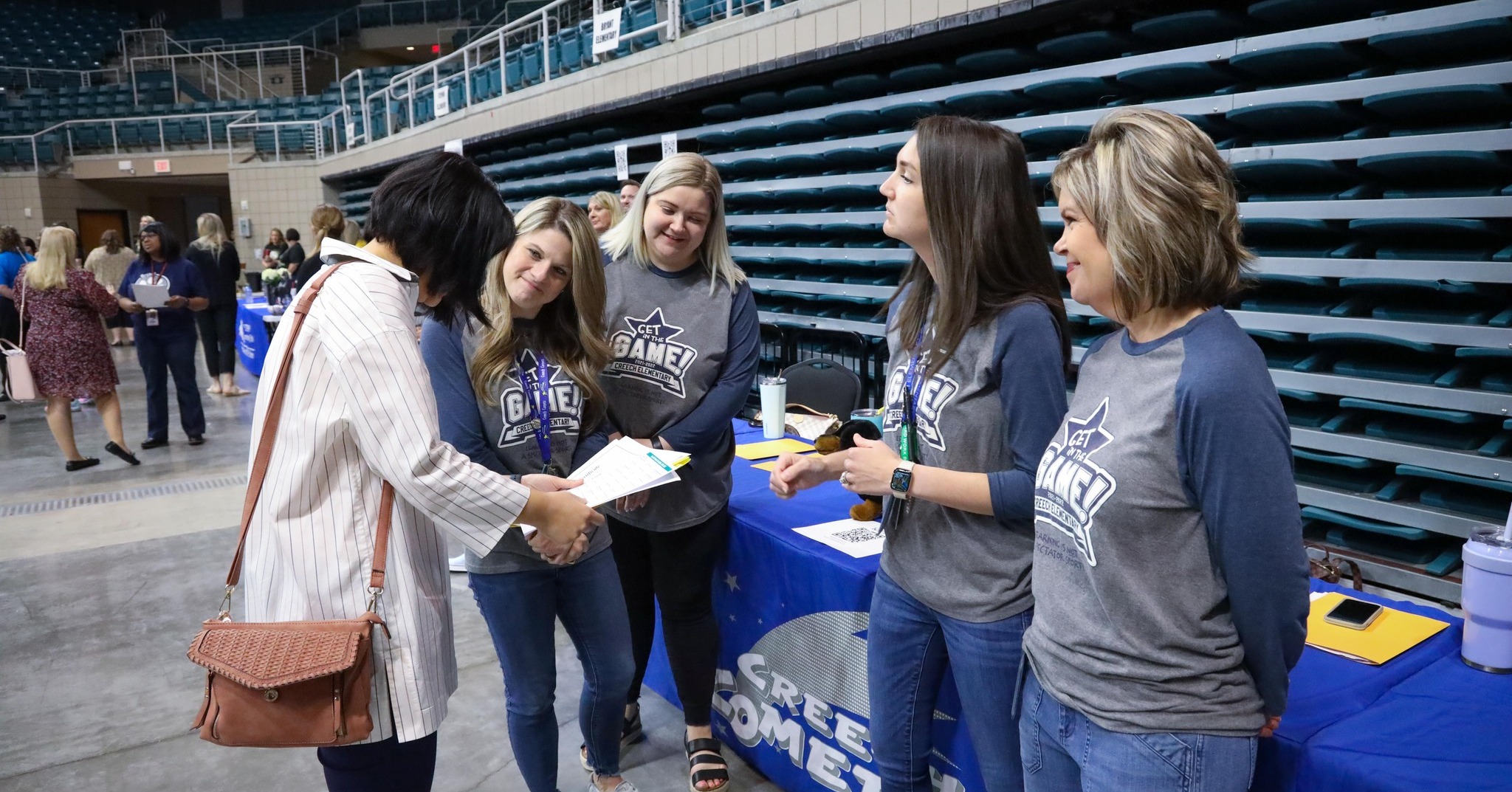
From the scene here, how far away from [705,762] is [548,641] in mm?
627

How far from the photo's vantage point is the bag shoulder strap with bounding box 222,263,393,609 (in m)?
1.33

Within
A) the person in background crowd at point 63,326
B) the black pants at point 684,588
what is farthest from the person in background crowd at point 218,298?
the black pants at point 684,588

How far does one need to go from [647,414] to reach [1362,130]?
244cm

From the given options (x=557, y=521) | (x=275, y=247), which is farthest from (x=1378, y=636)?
(x=275, y=247)

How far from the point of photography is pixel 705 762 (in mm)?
2346

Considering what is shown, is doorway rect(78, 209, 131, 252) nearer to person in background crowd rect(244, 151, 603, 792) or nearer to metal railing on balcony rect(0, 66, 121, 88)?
metal railing on balcony rect(0, 66, 121, 88)

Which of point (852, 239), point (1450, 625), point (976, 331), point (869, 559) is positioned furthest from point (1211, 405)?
point (852, 239)

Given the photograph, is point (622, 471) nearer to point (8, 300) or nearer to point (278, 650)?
point (278, 650)

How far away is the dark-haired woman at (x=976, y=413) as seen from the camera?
Answer: 55.1 inches

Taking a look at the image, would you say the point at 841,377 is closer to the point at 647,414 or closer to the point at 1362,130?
the point at 647,414

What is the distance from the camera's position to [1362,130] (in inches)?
111

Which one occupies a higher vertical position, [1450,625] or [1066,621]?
[1066,621]

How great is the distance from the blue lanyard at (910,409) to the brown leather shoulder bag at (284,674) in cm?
89

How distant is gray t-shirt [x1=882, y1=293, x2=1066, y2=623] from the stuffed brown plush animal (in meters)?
0.37
